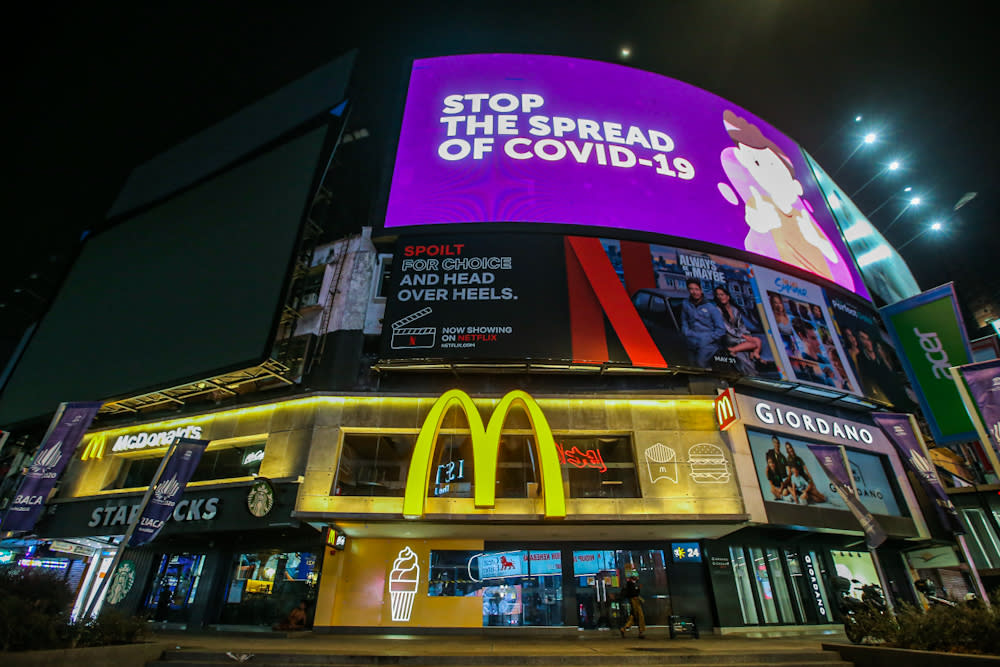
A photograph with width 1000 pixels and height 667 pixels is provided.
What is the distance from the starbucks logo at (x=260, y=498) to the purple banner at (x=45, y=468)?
8.24 meters

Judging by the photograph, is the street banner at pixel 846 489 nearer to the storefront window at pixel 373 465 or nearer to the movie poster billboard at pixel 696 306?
the movie poster billboard at pixel 696 306

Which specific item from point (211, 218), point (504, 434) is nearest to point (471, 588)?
point (504, 434)

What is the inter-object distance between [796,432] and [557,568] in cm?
1119

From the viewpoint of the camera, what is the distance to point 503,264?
19.5 m

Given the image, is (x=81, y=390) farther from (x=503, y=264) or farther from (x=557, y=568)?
(x=557, y=568)

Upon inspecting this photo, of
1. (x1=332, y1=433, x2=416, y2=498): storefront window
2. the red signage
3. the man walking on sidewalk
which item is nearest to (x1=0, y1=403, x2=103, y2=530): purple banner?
(x1=332, y1=433, x2=416, y2=498): storefront window

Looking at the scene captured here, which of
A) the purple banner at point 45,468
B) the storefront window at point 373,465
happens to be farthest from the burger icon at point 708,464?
the purple banner at point 45,468

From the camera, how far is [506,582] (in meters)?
16.3

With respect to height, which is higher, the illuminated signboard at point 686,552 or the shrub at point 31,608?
the illuminated signboard at point 686,552

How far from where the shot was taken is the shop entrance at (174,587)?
18.0m

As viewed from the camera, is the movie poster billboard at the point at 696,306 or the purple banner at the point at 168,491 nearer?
the purple banner at the point at 168,491

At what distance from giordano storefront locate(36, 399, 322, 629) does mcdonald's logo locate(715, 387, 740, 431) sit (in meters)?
15.3

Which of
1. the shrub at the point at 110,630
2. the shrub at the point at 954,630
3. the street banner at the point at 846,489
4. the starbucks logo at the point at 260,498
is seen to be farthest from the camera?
the starbucks logo at the point at 260,498

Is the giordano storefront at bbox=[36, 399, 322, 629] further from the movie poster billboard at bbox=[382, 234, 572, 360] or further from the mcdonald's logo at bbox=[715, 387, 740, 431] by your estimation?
the mcdonald's logo at bbox=[715, 387, 740, 431]
